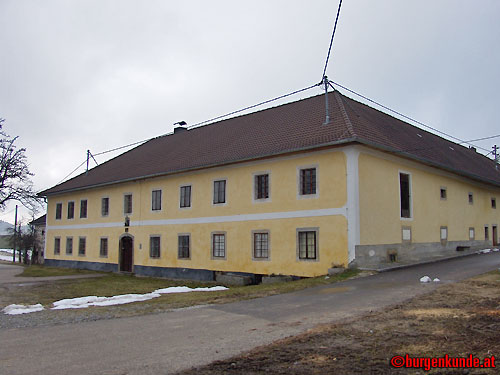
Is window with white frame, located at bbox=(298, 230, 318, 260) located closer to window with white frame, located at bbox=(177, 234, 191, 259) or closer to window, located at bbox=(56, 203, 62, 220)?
window with white frame, located at bbox=(177, 234, 191, 259)

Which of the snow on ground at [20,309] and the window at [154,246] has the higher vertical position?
the window at [154,246]

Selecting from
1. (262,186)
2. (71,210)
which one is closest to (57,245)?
(71,210)

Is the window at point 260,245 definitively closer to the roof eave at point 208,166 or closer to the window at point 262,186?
the window at point 262,186

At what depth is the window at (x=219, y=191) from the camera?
2152cm

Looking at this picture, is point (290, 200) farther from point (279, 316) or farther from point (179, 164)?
point (279, 316)

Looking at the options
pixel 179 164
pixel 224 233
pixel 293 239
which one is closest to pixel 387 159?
pixel 293 239

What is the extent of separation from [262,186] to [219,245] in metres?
3.86

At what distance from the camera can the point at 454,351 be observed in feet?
18.7

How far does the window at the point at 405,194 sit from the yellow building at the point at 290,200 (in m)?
0.09

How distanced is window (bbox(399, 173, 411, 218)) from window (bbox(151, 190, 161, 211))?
1308cm

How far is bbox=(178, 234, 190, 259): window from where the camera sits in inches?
915

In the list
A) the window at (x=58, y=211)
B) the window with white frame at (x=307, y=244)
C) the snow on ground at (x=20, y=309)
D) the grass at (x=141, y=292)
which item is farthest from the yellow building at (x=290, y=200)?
the snow on ground at (x=20, y=309)

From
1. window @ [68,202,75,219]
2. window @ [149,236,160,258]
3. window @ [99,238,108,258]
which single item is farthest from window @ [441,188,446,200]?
window @ [68,202,75,219]

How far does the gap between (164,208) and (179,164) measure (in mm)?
2656
